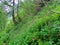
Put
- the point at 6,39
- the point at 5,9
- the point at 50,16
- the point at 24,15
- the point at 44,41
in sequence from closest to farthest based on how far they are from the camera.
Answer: the point at 44,41, the point at 50,16, the point at 6,39, the point at 24,15, the point at 5,9

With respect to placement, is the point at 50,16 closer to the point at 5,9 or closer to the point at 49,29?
the point at 49,29

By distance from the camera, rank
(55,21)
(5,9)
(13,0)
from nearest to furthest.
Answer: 1. (55,21)
2. (13,0)
3. (5,9)

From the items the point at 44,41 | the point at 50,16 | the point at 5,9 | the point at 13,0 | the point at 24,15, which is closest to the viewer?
the point at 44,41

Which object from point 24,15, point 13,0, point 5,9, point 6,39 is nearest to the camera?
point 6,39

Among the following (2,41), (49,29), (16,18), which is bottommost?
(2,41)

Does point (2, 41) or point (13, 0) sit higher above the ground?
point (13, 0)

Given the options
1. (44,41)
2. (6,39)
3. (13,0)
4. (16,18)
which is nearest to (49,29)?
(44,41)

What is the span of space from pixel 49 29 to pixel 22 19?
20.4 ft

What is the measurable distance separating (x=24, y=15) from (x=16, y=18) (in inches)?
28.4

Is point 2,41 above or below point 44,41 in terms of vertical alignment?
below

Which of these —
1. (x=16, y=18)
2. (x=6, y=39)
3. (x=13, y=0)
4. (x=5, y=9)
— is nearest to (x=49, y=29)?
(x=6, y=39)

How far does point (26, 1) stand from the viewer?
504 inches

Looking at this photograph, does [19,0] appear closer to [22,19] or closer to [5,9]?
[22,19]

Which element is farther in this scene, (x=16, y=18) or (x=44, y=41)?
(x=16, y=18)
